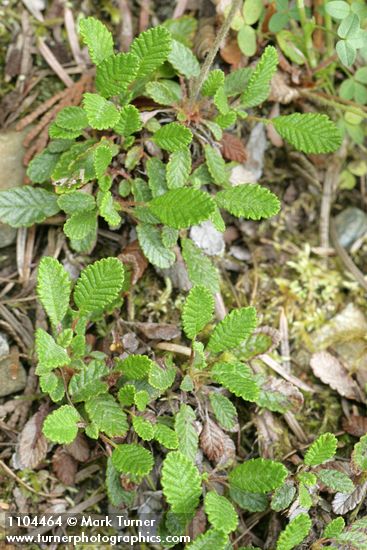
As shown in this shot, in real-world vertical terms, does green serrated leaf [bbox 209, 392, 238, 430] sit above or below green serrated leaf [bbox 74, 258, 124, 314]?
below

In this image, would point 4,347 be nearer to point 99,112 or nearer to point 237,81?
point 99,112

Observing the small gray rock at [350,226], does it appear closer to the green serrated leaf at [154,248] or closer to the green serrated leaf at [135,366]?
the green serrated leaf at [154,248]

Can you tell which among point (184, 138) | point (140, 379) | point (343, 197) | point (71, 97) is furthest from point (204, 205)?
point (343, 197)

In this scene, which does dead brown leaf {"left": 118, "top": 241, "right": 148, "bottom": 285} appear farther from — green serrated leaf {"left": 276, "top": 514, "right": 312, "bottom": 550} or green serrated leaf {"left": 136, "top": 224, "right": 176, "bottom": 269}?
green serrated leaf {"left": 276, "top": 514, "right": 312, "bottom": 550}

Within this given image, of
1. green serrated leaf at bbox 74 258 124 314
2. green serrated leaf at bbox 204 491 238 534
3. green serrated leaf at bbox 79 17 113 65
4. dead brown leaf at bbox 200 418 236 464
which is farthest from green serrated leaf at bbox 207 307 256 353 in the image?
green serrated leaf at bbox 79 17 113 65

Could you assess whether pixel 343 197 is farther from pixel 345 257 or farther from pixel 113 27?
pixel 113 27

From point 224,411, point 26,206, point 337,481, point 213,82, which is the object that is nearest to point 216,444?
point 224,411
